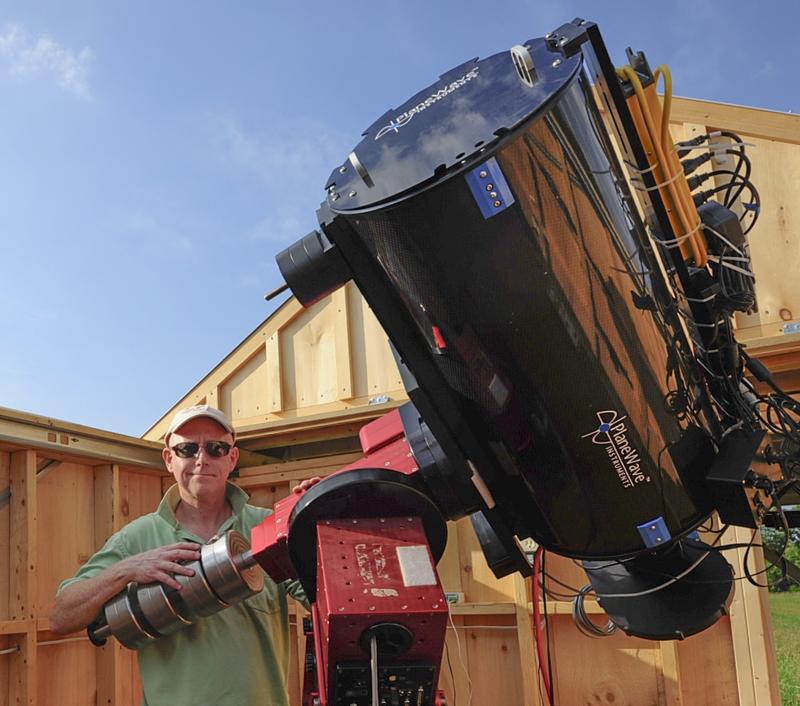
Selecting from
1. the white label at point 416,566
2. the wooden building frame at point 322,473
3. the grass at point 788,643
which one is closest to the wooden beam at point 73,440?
the wooden building frame at point 322,473

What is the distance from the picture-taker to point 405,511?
1.82m

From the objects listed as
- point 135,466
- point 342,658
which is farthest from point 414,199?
point 135,466

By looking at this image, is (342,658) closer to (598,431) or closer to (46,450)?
(598,431)

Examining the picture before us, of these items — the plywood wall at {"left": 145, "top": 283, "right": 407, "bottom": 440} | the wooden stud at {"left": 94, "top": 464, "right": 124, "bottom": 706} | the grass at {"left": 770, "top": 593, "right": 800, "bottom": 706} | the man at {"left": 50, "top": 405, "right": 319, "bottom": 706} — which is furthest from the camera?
the grass at {"left": 770, "top": 593, "right": 800, "bottom": 706}

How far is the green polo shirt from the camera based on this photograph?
2889 millimetres

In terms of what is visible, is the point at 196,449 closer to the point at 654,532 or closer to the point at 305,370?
the point at 654,532

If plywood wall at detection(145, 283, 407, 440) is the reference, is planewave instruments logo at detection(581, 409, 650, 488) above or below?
below

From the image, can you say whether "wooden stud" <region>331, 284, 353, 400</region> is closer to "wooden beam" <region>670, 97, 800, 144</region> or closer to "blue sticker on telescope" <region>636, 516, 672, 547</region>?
"wooden beam" <region>670, 97, 800, 144</region>

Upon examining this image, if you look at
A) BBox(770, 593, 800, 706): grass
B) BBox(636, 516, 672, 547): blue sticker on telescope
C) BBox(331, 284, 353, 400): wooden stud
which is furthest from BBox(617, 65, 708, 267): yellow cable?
BBox(770, 593, 800, 706): grass

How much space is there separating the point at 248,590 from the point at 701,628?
1.13 metres

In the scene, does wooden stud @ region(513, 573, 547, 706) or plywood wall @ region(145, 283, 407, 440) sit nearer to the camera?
wooden stud @ region(513, 573, 547, 706)

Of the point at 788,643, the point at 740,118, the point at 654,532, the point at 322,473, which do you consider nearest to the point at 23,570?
the point at 322,473

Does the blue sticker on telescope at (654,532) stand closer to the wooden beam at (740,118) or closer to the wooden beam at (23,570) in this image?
the wooden beam at (740,118)

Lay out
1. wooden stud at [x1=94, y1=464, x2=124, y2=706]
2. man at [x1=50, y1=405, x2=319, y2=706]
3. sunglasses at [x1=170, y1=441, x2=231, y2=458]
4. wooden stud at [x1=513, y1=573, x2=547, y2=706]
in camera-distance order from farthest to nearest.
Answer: wooden stud at [x1=94, y1=464, x2=124, y2=706]
wooden stud at [x1=513, y1=573, x2=547, y2=706]
sunglasses at [x1=170, y1=441, x2=231, y2=458]
man at [x1=50, y1=405, x2=319, y2=706]
